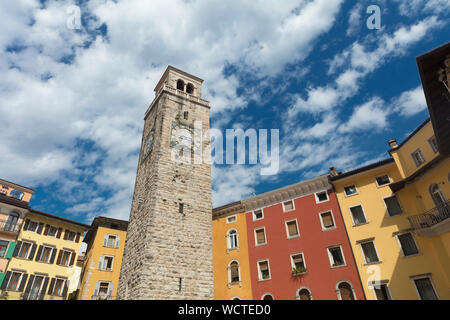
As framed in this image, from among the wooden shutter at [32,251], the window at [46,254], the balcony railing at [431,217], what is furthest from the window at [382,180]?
the wooden shutter at [32,251]

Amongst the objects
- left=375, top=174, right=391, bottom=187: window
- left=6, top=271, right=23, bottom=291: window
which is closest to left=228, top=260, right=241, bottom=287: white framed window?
left=375, top=174, right=391, bottom=187: window

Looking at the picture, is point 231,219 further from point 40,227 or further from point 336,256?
point 40,227

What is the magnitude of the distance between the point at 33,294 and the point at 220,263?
1613cm


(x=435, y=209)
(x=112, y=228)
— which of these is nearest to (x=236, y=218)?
(x=112, y=228)

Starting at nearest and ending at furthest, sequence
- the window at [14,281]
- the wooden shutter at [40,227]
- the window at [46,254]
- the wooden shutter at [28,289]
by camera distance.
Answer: the window at [14,281]
the wooden shutter at [28,289]
the window at [46,254]
the wooden shutter at [40,227]

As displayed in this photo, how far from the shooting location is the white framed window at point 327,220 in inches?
885

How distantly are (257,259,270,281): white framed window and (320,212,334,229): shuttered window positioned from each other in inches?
219

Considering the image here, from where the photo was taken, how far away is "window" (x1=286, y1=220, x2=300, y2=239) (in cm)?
2365

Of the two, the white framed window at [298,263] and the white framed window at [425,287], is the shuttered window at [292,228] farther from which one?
the white framed window at [425,287]

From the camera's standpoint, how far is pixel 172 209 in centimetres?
1939

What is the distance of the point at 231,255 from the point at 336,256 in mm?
9068
